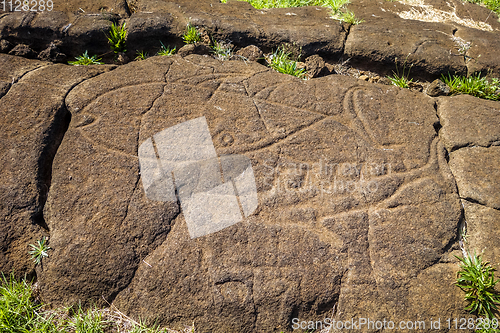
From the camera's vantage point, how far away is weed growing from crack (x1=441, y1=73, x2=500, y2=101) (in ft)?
9.60

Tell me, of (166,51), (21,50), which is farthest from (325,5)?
(21,50)

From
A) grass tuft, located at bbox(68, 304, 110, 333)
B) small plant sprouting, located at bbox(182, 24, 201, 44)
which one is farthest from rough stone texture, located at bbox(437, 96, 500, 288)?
grass tuft, located at bbox(68, 304, 110, 333)

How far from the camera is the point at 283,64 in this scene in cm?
294

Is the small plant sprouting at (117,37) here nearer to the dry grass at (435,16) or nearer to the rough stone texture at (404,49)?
the rough stone texture at (404,49)

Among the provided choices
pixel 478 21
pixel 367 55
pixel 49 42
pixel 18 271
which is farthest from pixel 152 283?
pixel 478 21

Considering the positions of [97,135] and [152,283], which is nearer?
[152,283]

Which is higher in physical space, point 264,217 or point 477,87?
point 477,87

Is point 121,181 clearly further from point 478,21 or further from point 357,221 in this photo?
point 478,21

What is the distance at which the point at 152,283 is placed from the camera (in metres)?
1.89

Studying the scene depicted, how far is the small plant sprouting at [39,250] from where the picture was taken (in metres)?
1.96

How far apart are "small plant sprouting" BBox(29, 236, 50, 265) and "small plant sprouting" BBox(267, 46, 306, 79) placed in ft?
7.43

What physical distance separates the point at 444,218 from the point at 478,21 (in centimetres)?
285

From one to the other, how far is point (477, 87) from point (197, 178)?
267 cm

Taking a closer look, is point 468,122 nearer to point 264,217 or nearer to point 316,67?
point 316,67
